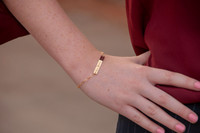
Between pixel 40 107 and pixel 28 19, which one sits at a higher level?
pixel 40 107

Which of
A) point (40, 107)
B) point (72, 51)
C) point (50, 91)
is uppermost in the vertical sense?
point (50, 91)

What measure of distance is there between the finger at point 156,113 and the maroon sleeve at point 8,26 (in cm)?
36

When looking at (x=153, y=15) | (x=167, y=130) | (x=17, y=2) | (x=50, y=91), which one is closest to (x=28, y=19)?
(x=17, y=2)

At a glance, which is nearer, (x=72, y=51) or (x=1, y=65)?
(x=72, y=51)

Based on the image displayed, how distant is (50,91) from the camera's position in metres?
2.48

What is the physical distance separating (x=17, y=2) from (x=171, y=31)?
36cm

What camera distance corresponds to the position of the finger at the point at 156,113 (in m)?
0.70

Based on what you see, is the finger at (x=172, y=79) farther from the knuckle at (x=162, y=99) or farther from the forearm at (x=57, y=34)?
the forearm at (x=57, y=34)

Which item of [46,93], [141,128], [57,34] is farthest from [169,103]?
[46,93]

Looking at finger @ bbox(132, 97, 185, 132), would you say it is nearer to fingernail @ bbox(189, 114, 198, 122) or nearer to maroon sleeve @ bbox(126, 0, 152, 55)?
fingernail @ bbox(189, 114, 198, 122)

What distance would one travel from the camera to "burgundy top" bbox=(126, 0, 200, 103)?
64 cm

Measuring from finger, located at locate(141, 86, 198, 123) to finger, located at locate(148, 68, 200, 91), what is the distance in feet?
0.07

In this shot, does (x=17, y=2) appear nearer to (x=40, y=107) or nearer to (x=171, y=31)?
(x=171, y=31)

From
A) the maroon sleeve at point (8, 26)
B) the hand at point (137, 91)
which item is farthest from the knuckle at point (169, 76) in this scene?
the maroon sleeve at point (8, 26)
